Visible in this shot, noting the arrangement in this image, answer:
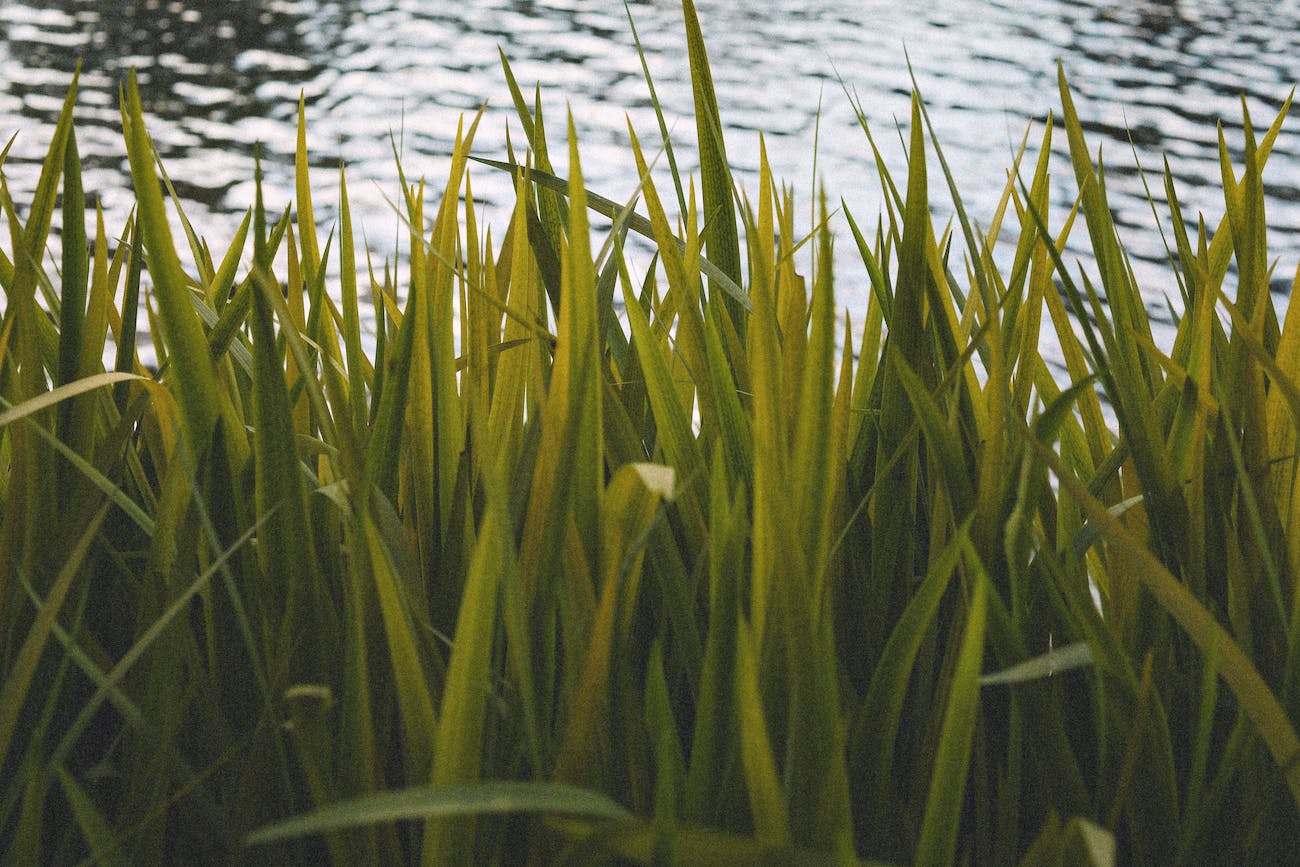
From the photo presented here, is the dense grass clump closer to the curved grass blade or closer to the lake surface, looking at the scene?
the curved grass blade

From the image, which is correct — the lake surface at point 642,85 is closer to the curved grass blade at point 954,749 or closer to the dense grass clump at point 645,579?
the dense grass clump at point 645,579

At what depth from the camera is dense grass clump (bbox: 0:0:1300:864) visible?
29cm

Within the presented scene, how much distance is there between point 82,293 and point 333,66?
4876 millimetres

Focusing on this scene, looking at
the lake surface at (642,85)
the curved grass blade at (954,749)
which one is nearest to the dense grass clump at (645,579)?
the curved grass blade at (954,749)

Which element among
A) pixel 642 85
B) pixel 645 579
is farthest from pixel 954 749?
pixel 642 85

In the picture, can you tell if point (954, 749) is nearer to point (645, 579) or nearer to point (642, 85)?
point (645, 579)

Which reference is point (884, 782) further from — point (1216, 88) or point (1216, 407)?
point (1216, 88)

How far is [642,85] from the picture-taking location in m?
4.75

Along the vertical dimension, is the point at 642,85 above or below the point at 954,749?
below

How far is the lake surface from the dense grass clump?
2393 millimetres

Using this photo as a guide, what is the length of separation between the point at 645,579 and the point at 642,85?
15.1ft

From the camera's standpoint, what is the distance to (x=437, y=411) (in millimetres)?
405

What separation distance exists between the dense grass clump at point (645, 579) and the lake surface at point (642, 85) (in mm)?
2393

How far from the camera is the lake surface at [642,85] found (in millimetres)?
3531
